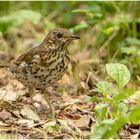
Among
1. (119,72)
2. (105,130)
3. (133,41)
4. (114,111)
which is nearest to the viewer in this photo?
(105,130)

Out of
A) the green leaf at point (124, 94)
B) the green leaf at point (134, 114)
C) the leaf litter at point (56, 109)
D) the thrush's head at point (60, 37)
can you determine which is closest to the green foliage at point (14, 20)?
the leaf litter at point (56, 109)

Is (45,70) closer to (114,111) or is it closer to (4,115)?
(4,115)

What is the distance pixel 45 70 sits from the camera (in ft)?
18.2

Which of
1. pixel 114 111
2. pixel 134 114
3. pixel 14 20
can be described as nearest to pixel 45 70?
pixel 114 111

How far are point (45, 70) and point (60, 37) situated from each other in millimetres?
412

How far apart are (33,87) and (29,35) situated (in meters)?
3.89

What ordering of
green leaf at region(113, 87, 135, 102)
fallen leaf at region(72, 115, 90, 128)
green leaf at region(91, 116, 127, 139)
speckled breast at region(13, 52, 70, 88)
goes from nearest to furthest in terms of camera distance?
green leaf at region(91, 116, 127, 139) → green leaf at region(113, 87, 135, 102) → fallen leaf at region(72, 115, 90, 128) → speckled breast at region(13, 52, 70, 88)

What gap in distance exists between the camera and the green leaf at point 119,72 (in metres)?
5.09

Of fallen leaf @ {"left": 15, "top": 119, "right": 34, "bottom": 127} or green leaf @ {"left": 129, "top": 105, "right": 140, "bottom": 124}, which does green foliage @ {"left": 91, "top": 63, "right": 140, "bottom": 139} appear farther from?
fallen leaf @ {"left": 15, "top": 119, "right": 34, "bottom": 127}

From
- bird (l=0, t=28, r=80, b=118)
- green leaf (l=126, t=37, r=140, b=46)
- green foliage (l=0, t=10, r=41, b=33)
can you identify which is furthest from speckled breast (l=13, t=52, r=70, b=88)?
green foliage (l=0, t=10, r=41, b=33)

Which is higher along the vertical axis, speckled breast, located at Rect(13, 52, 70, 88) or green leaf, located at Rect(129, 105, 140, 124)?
speckled breast, located at Rect(13, 52, 70, 88)

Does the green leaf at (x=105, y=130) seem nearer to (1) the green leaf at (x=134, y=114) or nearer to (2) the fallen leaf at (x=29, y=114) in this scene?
(1) the green leaf at (x=134, y=114)

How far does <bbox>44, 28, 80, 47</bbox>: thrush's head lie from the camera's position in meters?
5.69

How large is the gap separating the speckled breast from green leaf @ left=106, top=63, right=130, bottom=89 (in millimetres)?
625
